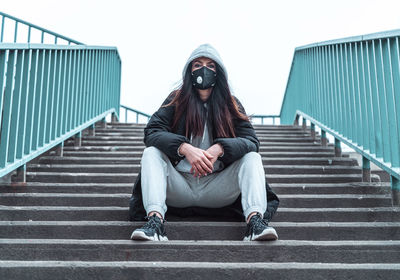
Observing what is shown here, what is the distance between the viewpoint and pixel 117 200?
3.04 metres

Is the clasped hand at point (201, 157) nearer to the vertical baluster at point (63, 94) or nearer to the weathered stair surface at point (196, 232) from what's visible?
the weathered stair surface at point (196, 232)

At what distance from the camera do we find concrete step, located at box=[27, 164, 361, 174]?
3.79m

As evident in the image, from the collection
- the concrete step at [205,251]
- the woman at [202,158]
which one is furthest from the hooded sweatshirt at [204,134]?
the concrete step at [205,251]

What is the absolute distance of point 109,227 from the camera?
2.47m

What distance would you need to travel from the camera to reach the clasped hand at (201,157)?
2.34 metres

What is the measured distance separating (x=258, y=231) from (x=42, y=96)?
2.50m

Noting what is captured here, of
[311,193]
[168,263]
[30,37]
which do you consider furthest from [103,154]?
[168,263]

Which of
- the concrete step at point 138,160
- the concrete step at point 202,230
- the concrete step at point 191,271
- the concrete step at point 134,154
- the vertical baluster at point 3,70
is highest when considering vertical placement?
the vertical baluster at point 3,70

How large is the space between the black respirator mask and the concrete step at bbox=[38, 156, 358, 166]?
151cm

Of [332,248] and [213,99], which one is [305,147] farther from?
[332,248]

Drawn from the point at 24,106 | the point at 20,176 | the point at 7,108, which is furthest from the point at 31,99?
the point at 20,176

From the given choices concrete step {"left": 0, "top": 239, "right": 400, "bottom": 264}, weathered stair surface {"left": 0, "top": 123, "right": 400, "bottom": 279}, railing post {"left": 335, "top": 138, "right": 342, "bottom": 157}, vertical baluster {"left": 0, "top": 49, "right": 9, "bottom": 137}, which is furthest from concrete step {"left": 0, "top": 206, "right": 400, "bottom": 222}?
railing post {"left": 335, "top": 138, "right": 342, "bottom": 157}

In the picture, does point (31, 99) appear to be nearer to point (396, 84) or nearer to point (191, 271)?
point (191, 271)

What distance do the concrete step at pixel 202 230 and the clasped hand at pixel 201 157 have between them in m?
0.34
